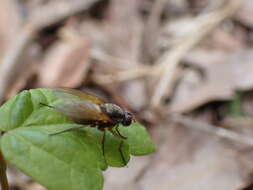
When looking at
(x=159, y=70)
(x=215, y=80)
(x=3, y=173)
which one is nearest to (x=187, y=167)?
(x=215, y=80)

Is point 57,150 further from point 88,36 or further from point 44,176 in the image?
point 88,36

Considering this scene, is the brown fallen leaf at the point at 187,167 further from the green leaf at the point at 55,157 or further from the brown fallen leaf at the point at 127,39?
the green leaf at the point at 55,157

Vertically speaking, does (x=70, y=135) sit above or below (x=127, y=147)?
above

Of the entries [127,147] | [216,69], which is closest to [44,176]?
[127,147]

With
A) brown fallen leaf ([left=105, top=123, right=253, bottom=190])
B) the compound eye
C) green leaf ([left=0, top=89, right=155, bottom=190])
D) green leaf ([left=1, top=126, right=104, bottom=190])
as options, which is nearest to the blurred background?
brown fallen leaf ([left=105, top=123, right=253, bottom=190])

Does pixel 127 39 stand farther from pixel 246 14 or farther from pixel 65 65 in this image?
pixel 246 14

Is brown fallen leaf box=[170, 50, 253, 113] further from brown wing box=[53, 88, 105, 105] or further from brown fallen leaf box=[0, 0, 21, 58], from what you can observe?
brown wing box=[53, 88, 105, 105]
